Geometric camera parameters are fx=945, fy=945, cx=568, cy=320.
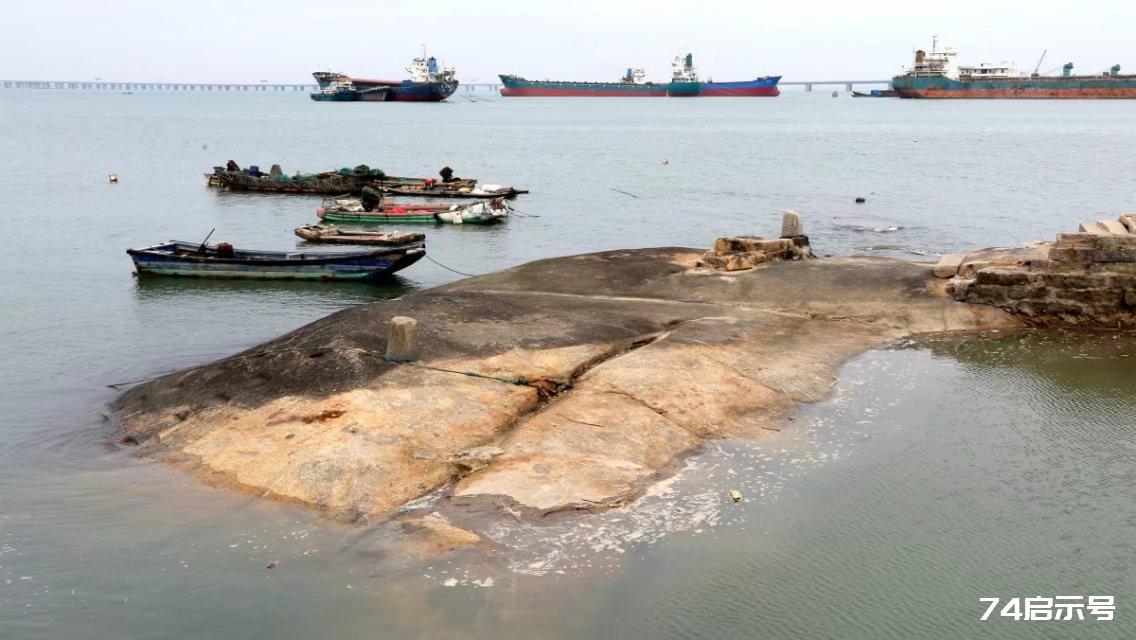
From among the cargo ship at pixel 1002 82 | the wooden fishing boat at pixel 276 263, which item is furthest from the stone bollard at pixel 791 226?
the cargo ship at pixel 1002 82

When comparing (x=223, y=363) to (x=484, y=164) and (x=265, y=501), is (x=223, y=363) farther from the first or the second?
(x=484, y=164)

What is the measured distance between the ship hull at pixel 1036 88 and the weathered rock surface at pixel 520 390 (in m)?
158

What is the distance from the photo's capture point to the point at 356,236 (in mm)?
33312

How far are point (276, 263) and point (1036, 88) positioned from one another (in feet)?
525

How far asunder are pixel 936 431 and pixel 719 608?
19.8 feet

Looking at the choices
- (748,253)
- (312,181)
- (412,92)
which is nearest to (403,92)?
(412,92)

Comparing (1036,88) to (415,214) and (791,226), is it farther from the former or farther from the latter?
(791,226)

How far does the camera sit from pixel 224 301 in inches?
1019

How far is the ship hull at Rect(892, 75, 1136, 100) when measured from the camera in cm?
15550

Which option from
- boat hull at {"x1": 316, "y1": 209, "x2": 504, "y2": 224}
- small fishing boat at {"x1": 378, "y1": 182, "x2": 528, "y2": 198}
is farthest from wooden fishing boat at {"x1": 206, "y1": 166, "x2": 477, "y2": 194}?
boat hull at {"x1": 316, "y1": 209, "x2": 504, "y2": 224}

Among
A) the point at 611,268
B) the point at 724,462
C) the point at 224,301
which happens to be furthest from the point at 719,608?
the point at 224,301

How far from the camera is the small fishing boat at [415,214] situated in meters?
37.7

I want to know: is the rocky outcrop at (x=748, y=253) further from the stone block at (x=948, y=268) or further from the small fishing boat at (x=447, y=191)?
the small fishing boat at (x=447, y=191)

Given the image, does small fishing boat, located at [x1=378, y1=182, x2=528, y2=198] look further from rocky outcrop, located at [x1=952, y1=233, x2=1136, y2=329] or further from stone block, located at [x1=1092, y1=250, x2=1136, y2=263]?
stone block, located at [x1=1092, y1=250, x2=1136, y2=263]
